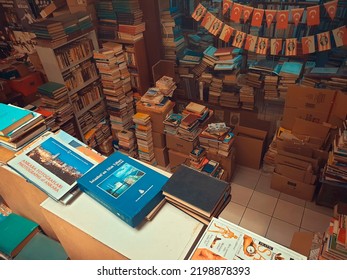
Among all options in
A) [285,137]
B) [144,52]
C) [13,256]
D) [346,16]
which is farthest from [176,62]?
[13,256]

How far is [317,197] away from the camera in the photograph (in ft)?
10.1

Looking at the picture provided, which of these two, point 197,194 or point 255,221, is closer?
point 197,194

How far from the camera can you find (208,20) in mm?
3271

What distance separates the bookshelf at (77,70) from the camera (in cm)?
310

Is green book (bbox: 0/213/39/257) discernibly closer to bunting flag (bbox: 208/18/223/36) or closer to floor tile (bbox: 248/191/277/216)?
floor tile (bbox: 248/191/277/216)

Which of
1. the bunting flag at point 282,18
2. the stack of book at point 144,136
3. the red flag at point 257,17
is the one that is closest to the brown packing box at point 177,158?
the stack of book at point 144,136

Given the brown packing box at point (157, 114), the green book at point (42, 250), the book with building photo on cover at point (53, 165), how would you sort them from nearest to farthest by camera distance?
1. the book with building photo on cover at point (53, 165)
2. the green book at point (42, 250)
3. the brown packing box at point (157, 114)

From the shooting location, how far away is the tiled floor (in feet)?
9.48

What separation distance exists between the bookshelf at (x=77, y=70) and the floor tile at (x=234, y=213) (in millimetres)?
2132

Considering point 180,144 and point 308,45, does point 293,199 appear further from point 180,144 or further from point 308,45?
point 308,45

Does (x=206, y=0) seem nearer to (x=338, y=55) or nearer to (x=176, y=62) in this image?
(x=176, y=62)

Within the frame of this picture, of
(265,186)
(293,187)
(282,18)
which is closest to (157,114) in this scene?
(265,186)

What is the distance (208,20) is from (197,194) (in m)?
2.71

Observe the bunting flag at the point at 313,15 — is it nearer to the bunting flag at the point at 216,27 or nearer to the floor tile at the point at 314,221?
the bunting flag at the point at 216,27
